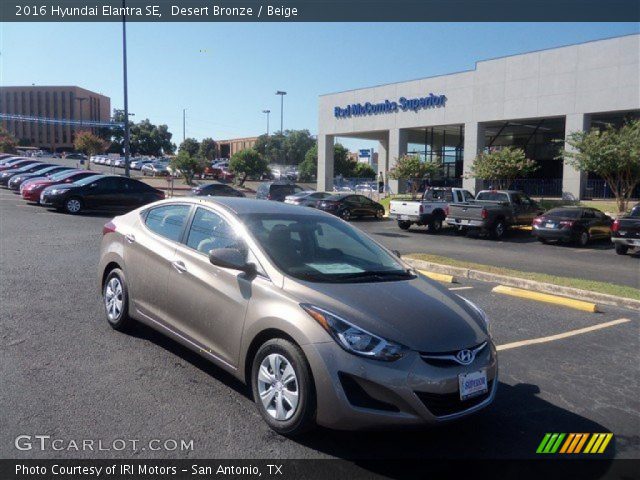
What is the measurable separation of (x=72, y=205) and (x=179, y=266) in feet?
54.3

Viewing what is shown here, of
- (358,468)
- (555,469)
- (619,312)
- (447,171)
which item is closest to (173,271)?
(358,468)

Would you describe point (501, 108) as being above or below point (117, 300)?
above

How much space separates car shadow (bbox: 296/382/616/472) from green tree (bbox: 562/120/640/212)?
22145 millimetres

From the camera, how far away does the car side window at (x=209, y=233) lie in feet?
15.9

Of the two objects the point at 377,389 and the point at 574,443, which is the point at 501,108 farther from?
the point at 377,389

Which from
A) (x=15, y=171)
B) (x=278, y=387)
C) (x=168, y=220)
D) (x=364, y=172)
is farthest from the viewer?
(x=364, y=172)

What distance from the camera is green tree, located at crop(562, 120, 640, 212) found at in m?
23.4

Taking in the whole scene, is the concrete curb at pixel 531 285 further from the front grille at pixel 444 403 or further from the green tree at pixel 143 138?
the green tree at pixel 143 138

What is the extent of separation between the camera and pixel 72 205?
19.8 m

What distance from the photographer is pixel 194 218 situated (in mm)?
5355

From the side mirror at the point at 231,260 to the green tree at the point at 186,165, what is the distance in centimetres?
4195

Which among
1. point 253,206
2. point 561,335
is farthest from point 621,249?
point 253,206

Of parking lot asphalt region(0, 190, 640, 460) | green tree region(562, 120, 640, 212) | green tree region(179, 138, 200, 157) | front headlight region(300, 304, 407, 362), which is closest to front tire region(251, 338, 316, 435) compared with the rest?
parking lot asphalt region(0, 190, 640, 460)

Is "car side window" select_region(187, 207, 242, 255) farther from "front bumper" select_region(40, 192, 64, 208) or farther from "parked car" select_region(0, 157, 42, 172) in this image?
"parked car" select_region(0, 157, 42, 172)
